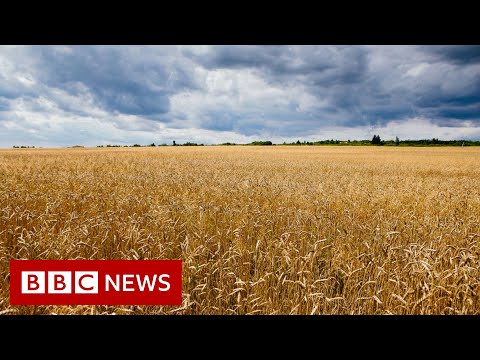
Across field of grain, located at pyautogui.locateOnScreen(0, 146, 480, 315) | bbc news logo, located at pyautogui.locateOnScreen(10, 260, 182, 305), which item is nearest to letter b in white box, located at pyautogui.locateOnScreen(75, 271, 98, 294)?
bbc news logo, located at pyautogui.locateOnScreen(10, 260, 182, 305)

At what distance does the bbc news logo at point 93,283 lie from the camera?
2.72 meters

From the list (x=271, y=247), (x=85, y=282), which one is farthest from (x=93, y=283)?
(x=271, y=247)

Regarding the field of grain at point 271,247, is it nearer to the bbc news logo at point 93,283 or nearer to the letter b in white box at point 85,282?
the bbc news logo at point 93,283

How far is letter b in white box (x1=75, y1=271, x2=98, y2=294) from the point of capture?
110 inches

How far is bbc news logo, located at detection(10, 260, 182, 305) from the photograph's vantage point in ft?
8.93

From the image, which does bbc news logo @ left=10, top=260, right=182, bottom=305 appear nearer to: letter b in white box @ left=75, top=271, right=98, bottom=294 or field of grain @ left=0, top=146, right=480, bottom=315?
letter b in white box @ left=75, top=271, right=98, bottom=294

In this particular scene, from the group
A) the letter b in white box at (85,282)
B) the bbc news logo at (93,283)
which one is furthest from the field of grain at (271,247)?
the letter b in white box at (85,282)

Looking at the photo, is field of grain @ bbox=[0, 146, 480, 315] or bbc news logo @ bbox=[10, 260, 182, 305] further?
field of grain @ bbox=[0, 146, 480, 315]

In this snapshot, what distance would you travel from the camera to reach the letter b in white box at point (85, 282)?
280 cm

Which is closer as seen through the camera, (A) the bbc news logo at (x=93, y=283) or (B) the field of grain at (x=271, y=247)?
(A) the bbc news logo at (x=93, y=283)
